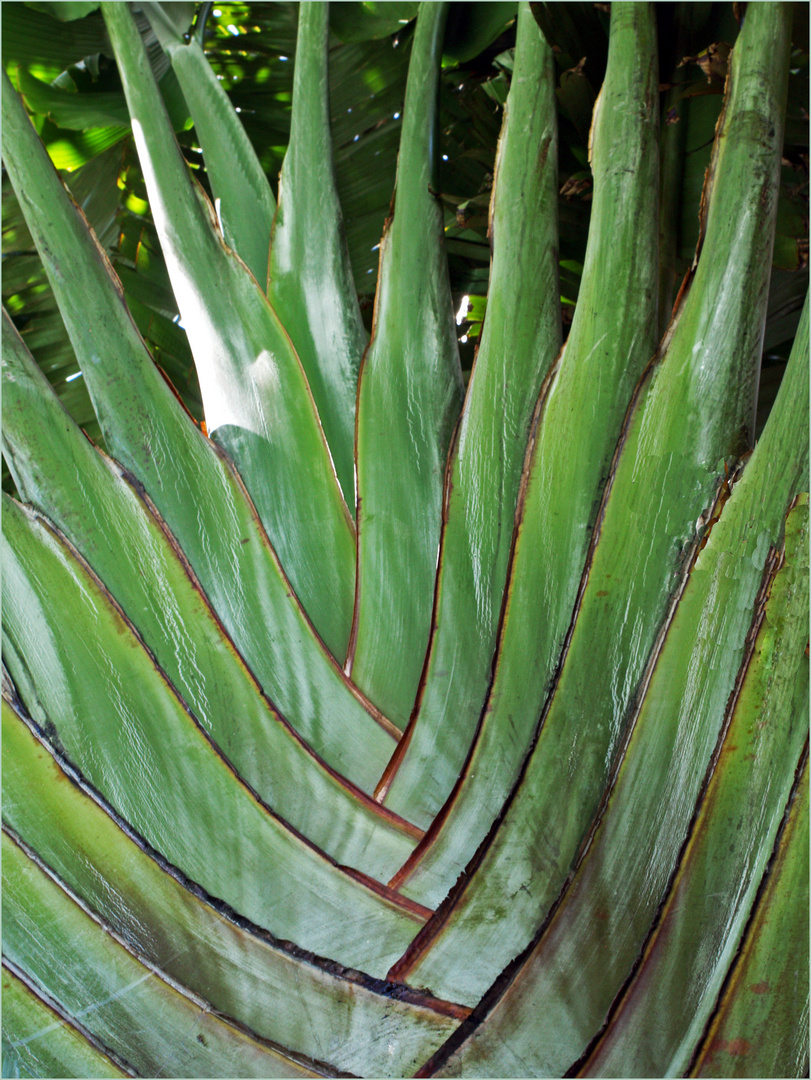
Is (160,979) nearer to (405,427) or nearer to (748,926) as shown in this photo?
(748,926)

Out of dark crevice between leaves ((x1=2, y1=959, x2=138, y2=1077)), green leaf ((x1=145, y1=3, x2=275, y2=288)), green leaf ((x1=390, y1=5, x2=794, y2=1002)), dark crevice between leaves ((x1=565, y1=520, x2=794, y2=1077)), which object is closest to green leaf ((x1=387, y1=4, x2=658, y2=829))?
green leaf ((x1=390, y1=5, x2=794, y2=1002))

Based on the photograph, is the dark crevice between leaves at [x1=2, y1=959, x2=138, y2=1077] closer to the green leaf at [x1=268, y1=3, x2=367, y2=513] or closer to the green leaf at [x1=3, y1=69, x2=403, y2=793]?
the green leaf at [x1=3, y1=69, x2=403, y2=793]

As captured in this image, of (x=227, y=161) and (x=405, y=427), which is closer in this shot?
(x=405, y=427)

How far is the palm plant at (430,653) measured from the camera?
487mm

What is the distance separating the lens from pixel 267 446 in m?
0.76

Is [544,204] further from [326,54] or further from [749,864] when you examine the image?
Answer: [749,864]

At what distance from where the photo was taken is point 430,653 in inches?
24.9

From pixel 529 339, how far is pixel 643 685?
1.13ft

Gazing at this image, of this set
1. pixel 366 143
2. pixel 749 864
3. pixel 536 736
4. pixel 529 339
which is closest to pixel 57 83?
pixel 366 143

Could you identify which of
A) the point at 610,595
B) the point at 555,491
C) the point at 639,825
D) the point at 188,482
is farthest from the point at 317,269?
the point at 639,825

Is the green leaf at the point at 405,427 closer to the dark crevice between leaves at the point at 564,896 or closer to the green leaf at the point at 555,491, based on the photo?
the green leaf at the point at 555,491

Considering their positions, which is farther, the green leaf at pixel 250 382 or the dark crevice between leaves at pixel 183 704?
the green leaf at pixel 250 382

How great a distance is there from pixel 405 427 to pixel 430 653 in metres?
0.24

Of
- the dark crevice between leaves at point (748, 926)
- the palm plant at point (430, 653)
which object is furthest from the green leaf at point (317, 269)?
the dark crevice between leaves at point (748, 926)
